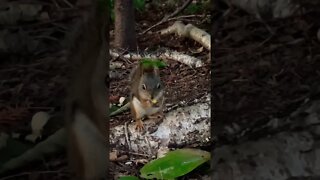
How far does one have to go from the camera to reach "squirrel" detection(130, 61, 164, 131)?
1.80 metres

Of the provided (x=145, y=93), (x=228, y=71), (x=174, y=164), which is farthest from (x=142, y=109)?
(x=228, y=71)

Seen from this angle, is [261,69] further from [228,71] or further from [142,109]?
[142,109]

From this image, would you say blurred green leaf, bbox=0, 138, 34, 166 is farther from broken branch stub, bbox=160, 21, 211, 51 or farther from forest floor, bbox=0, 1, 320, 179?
broken branch stub, bbox=160, 21, 211, 51

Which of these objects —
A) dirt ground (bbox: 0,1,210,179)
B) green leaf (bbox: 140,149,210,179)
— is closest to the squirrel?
green leaf (bbox: 140,149,210,179)

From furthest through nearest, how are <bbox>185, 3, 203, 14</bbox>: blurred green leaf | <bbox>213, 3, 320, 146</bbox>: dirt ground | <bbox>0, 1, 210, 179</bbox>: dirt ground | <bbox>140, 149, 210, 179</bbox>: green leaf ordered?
<bbox>185, 3, 203, 14</bbox>: blurred green leaf, <bbox>140, 149, 210, 179</bbox>: green leaf, <bbox>213, 3, 320, 146</bbox>: dirt ground, <bbox>0, 1, 210, 179</bbox>: dirt ground

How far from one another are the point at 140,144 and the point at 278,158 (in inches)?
23.4

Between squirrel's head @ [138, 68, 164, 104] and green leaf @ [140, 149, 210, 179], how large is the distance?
180 mm

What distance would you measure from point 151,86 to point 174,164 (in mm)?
221

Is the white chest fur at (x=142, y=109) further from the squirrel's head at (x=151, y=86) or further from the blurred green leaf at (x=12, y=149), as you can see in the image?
the blurred green leaf at (x=12, y=149)

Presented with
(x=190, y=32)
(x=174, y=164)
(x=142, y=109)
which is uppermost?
(x=190, y=32)

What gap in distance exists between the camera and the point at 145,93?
Answer: 1.92 m

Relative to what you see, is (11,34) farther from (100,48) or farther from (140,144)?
(140,144)

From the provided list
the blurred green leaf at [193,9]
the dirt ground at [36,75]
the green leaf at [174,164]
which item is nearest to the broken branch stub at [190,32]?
the blurred green leaf at [193,9]

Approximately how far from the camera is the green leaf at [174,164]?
1721 millimetres
